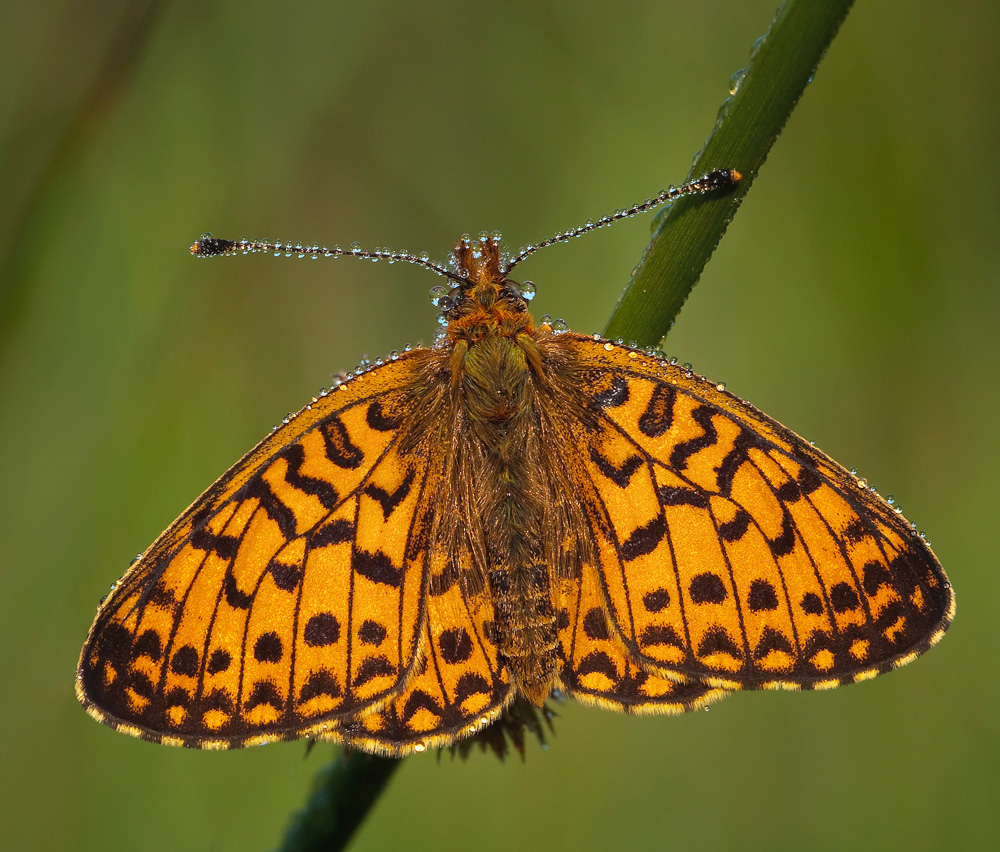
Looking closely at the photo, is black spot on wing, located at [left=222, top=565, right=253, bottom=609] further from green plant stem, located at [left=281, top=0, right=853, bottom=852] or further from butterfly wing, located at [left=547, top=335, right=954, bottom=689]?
butterfly wing, located at [left=547, top=335, right=954, bottom=689]

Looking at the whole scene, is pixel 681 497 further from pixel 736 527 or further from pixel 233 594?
pixel 233 594

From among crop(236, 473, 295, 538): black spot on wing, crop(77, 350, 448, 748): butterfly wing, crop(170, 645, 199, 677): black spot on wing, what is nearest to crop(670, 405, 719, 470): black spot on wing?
crop(77, 350, 448, 748): butterfly wing

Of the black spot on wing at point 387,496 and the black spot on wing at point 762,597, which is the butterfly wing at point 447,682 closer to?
the black spot on wing at point 387,496

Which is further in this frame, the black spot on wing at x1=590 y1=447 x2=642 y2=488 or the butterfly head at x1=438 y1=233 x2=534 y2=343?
the butterfly head at x1=438 y1=233 x2=534 y2=343

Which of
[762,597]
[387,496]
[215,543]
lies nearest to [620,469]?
[762,597]

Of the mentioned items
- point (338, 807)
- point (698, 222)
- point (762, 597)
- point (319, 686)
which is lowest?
point (338, 807)

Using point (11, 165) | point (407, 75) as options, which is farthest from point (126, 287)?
point (407, 75)

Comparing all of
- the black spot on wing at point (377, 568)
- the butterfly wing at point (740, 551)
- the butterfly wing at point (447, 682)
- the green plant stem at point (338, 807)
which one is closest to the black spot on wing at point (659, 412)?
the butterfly wing at point (740, 551)

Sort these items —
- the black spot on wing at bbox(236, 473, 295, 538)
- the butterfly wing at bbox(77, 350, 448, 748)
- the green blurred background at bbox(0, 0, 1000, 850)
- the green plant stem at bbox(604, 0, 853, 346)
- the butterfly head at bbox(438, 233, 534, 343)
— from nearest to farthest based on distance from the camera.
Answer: the green plant stem at bbox(604, 0, 853, 346) < the butterfly wing at bbox(77, 350, 448, 748) < the black spot on wing at bbox(236, 473, 295, 538) < the butterfly head at bbox(438, 233, 534, 343) < the green blurred background at bbox(0, 0, 1000, 850)

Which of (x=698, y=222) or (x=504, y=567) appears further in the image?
(x=504, y=567)
